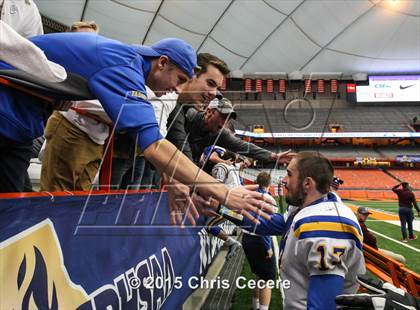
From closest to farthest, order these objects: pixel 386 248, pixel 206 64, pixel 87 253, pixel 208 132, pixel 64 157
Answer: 1. pixel 87 253
2. pixel 64 157
3. pixel 206 64
4. pixel 208 132
5. pixel 386 248

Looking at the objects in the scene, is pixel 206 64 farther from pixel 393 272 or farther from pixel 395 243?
pixel 395 243

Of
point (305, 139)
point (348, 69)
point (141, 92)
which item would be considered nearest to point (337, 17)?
point (348, 69)

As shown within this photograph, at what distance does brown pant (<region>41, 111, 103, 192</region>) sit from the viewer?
1.79 m

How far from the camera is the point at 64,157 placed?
183cm

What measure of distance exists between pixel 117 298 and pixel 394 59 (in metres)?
30.3

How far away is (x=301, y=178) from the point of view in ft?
5.53

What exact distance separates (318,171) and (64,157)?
4.74 ft

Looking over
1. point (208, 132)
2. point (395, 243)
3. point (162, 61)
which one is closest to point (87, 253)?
point (162, 61)

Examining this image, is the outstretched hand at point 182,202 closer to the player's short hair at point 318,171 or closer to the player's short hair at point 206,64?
the player's short hair at point 318,171

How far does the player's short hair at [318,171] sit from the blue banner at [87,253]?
2.66 feet

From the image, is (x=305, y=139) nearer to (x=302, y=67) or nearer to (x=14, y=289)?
A: (x=14, y=289)

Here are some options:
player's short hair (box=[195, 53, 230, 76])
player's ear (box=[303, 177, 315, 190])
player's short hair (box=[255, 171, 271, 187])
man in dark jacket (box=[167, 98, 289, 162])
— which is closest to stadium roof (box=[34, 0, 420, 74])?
man in dark jacket (box=[167, 98, 289, 162])

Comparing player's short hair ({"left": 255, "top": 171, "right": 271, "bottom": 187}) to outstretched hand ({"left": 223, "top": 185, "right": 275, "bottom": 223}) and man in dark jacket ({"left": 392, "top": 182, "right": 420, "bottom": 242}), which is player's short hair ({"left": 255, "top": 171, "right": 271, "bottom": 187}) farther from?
man in dark jacket ({"left": 392, "top": 182, "right": 420, "bottom": 242})

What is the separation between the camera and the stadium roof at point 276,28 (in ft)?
52.7
